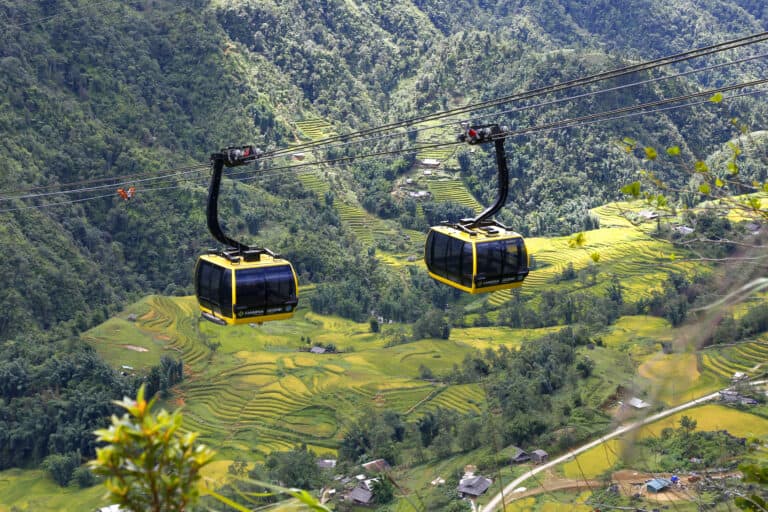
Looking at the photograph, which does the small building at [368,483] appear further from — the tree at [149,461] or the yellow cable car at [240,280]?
the tree at [149,461]

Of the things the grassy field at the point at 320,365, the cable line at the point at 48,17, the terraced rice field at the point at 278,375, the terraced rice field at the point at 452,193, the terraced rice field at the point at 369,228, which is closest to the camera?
the grassy field at the point at 320,365

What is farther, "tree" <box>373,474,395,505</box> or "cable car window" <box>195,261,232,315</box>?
"tree" <box>373,474,395,505</box>

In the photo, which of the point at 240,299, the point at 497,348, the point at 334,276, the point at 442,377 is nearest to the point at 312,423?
the point at 442,377

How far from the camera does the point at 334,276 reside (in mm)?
59344

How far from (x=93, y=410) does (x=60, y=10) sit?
3240cm

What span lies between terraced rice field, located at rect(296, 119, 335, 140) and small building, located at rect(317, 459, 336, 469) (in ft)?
121

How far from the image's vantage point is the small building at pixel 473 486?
109ft

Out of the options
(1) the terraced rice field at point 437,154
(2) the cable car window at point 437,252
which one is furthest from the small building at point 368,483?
(1) the terraced rice field at point 437,154

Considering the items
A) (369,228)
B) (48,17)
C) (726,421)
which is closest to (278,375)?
(369,228)

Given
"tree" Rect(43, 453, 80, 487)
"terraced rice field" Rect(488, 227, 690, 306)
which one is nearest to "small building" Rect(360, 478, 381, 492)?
"tree" Rect(43, 453, 80, 487)

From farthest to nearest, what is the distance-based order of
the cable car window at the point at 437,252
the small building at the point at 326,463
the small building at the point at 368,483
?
Answer: 1. the small building at the point at 326,463
2. the small building at the point at 368,483
3. the cable car window at the point at 437,252

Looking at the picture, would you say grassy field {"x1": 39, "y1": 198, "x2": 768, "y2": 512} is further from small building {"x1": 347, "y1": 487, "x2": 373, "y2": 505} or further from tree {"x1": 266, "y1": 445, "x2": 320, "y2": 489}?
small building {"x1": 347, "y1": 487, "x2": 373, "y2": 505}

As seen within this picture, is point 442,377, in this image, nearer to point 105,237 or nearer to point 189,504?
Answer: point 105,237

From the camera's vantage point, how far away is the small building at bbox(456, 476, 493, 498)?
33281 mm
